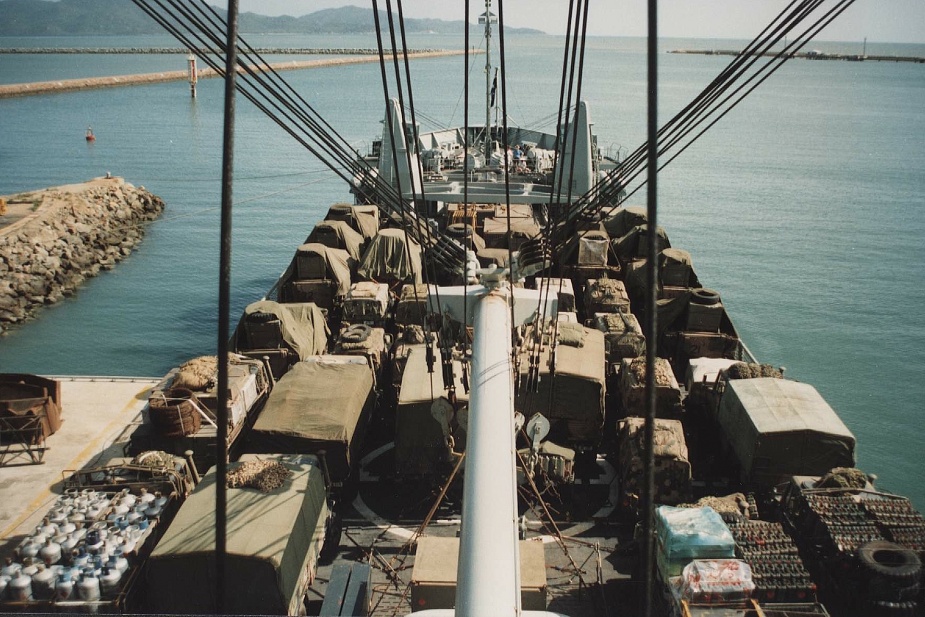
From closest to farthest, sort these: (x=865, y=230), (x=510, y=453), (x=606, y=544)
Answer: (x=510, y=453) → (x=606, y=544) → (x=865, y=230)

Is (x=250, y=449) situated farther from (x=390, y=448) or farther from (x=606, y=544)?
(x=606, y=544)

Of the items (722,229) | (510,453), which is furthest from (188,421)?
(722,229)

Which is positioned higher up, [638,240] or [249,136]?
[249,136]

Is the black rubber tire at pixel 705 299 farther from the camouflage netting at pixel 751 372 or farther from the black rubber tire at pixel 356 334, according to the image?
the black rubber tire at pixel 356 334

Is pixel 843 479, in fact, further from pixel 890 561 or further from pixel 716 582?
pixel 716 582

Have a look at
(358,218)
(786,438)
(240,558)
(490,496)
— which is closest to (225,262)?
(490,496)

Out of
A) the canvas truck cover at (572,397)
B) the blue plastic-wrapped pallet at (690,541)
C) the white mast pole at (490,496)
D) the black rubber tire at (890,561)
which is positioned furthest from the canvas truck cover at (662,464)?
the white mast pole at (490,496)

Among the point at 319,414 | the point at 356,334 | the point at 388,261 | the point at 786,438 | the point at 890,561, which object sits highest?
the point at 388,261

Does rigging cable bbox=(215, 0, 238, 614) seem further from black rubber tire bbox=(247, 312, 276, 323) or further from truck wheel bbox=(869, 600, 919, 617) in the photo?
black rubber tire bbox=(247, 312, 276, 323)
